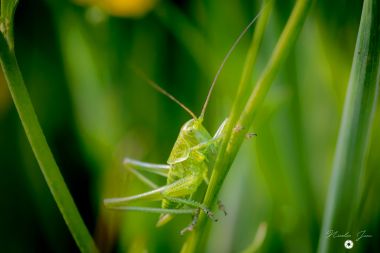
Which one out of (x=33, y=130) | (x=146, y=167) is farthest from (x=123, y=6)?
(x=33, y=130)

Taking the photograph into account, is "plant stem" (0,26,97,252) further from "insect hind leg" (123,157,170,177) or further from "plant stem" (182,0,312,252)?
"insect hind leg" (123,157,170,177)

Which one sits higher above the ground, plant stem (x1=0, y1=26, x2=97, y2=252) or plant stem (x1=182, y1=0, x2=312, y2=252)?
plant stem (x1=182, y1=0, x2=312, y2=252)

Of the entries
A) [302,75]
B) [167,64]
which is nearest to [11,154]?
[167,64]

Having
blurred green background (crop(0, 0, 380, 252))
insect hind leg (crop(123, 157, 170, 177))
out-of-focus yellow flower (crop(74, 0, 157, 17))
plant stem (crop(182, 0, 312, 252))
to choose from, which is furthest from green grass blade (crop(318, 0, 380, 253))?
out-of-focus yellow flower (crop(74, 0, 157, 17))

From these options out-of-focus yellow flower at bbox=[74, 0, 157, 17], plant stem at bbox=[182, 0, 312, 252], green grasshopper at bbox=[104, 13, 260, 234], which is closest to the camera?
plant stem at bbox=[182, 0, 312, 252]

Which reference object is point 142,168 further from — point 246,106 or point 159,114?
point 246,106

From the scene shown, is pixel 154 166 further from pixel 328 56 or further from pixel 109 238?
pixel 328 56

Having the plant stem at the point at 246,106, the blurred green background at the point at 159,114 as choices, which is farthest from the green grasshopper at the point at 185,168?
the plant stem at the point at 246,106
